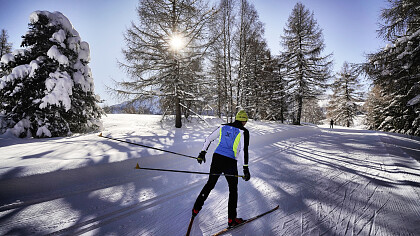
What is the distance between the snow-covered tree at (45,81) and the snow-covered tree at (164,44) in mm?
2334

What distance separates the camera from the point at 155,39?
10.2 meters

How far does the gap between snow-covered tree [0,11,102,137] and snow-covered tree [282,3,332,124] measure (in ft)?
62.6

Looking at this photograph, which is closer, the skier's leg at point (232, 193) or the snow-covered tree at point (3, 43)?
the skier's leg at point (232, 193)

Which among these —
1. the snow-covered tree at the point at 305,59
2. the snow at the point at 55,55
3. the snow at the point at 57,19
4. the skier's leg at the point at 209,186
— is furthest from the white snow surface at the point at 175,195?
the snow-covered tree at the point at 305,59

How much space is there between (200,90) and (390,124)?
20290mm

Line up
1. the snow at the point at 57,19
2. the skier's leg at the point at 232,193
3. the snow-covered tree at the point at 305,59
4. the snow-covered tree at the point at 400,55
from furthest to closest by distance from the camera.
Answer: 1. the snow-covered tree at the point at 305,59
2. the snow at the point at 57,19
3. the snow-covered tree at the point at 400,55
4. the skier's leg at the point at 232,193

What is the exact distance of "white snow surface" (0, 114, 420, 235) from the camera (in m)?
2.67

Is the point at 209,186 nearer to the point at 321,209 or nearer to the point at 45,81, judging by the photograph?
the point at 321,209

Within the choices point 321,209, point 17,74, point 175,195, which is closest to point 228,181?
point 175,195

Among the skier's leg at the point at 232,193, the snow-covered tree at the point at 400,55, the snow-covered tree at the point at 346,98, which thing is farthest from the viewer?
the snow-covered tree at the point at 346,98

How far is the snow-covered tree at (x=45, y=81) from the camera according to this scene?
23.8 ft

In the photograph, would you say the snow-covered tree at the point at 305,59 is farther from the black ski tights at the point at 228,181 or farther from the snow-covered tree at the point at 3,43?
the snow-covered tree at the point at 3,43

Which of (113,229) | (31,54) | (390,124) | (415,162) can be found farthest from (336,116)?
(31,54)

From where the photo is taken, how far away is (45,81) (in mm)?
7453
